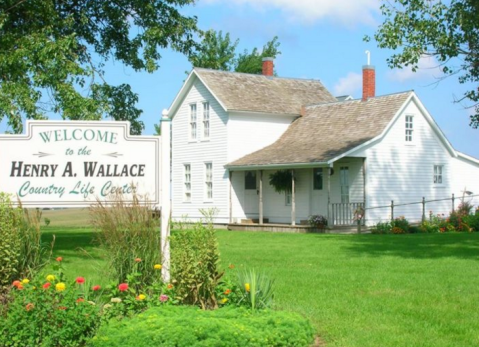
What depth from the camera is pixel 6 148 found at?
29.6ft

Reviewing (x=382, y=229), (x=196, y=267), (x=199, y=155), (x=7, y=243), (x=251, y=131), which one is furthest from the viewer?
(x=199, y=155)

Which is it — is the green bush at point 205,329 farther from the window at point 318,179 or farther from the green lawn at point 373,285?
the window at point 318,179

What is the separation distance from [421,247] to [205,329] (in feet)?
44.2

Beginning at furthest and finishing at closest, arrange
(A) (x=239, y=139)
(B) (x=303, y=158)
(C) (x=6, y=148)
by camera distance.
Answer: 1. (A) (x=239, y=139)
2. (B) (x=303, y=158)
3. (C) (x=6, y=148)

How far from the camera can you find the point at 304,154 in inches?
1144

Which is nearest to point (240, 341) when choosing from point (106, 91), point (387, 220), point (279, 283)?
point (279, 283)

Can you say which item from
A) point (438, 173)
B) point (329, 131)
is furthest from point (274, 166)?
point (438, 173)

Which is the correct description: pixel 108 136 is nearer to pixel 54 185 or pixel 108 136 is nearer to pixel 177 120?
pixel 54 185

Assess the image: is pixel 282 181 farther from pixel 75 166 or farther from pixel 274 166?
pixel 75 166

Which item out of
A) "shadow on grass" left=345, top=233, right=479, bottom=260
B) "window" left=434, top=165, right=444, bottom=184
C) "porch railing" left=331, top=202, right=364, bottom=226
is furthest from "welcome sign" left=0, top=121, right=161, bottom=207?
"window" left=434, top=165, right=444, bottom=184

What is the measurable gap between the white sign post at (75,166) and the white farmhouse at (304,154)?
1820 centimetres

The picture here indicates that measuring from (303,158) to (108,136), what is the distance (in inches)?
773

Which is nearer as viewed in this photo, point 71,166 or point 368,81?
point 71,166

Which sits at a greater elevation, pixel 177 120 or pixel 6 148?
pixel 177 120
